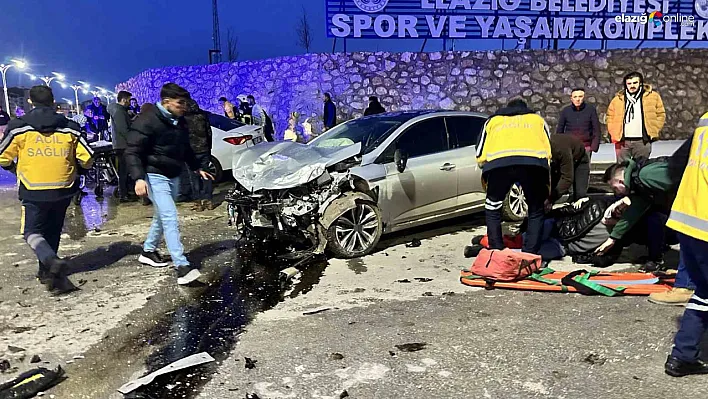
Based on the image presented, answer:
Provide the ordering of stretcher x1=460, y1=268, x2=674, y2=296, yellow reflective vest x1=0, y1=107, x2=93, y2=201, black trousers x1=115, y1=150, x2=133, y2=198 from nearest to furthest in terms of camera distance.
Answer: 1. stretcher x1=460, y1=268, x2=674, y2=296
2. yellow reflective vest x1=0, y1=107, x2=93, y2=201
3. black trousers x1=115, y1=150, x2=133, y2=198

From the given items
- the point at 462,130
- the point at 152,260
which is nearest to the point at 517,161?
the point at 462,130

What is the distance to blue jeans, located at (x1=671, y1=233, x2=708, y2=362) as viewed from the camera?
2.93 metres

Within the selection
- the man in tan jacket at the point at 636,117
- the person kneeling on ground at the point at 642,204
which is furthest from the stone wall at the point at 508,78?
the person kneeling on ground at the point at 642,204

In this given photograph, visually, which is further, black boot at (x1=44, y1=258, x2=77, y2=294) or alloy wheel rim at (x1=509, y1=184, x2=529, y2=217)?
alloy wheel rim at (x1=509, y1=184, x2=529, y2=217)

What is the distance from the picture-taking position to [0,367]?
3.49 m

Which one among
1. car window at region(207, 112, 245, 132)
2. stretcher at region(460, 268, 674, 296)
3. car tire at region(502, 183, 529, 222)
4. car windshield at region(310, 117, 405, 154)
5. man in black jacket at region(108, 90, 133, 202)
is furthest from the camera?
car window at region(207, 112, 245, 132)

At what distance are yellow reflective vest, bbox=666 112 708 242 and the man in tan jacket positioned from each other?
4.11m

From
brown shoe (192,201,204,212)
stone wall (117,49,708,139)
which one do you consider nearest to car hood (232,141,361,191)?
brown shoe (192,201,204,212)

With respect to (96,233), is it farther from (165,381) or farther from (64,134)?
(165,381)

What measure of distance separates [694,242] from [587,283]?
1708 millimetres

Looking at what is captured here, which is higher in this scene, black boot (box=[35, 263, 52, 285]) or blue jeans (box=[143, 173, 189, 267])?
blue jeans (box=[143, 173, 189, 267])

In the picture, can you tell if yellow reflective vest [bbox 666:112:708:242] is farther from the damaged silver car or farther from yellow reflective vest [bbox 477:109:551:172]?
the damaged silver car

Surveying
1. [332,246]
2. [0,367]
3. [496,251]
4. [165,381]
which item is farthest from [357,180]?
[0,367]

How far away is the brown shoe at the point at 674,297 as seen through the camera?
4.23m
